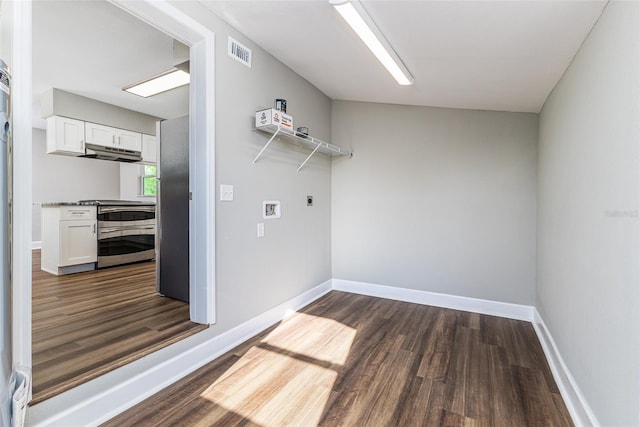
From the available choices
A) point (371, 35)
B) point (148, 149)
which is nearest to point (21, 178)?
point (371, 35)

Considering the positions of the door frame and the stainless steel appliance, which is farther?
the stainless steel appliance

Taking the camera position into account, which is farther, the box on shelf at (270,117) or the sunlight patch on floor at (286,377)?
the box on shelf at (270,117)

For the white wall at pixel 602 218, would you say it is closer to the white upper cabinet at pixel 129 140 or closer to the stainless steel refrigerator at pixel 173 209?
the stainless steel refrigerator at pixel 173 209

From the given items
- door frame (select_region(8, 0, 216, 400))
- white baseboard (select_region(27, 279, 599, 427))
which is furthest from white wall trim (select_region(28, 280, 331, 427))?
door frame (select_region(8, 0, 216, 400))

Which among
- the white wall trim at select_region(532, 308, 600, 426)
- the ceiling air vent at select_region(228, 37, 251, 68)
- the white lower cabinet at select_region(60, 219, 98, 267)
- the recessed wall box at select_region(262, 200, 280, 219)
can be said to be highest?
the ceiling air vent at select_region(228, 37, 251, 68)

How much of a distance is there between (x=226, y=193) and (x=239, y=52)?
114 cm

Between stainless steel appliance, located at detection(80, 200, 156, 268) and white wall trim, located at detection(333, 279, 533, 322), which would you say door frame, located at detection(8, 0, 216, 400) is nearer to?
white wall trim, located at detection(333, 279, 533, 322)

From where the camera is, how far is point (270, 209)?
9.28 feet

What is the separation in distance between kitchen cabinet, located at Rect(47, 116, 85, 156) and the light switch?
11.4ft

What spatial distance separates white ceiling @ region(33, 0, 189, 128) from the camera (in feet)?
7.48

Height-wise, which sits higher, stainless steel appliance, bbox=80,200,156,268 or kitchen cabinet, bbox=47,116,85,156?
kitchen cabinet, bbox=47,116,85,156

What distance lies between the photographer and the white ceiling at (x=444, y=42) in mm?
1570

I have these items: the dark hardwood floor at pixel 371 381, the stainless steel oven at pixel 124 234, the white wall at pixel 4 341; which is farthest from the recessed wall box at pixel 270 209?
the stainless steel oven at pixel 124 234

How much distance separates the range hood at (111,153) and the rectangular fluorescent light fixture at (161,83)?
116cm
